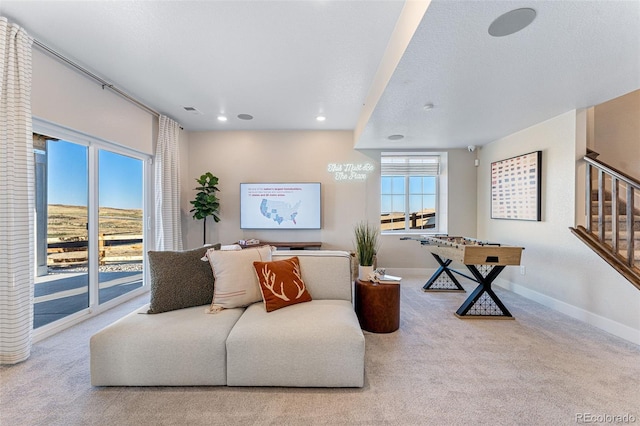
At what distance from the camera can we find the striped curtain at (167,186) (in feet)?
13.3

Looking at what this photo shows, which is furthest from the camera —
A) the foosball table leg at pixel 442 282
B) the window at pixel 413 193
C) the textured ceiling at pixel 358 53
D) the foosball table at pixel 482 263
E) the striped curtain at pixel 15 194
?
the window at pixel 413 193

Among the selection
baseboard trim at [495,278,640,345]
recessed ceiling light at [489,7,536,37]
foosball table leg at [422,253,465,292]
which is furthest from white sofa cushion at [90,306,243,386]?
baseboard trim at [495,278,640,345]

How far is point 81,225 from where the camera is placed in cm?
301

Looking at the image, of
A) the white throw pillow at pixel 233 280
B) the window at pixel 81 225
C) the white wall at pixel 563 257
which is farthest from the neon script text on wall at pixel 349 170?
the window at pixel 81 225

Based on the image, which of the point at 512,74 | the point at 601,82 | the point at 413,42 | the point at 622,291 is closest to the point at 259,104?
the point at 413,42

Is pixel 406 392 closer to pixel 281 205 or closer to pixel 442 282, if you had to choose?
pixel 442 282

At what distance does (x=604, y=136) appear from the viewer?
11.7 feet

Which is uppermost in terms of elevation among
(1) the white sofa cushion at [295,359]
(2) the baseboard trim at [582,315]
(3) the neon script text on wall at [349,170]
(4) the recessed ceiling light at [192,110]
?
(4) the recessed ceiling light at [192,110]

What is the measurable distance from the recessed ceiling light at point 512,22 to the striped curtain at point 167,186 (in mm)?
4260

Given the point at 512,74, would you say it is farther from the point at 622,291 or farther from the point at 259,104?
the point at 259,104

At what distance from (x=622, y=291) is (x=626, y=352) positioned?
611 mm

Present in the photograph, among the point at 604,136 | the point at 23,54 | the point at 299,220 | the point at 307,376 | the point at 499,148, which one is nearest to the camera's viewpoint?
the point at 307,376

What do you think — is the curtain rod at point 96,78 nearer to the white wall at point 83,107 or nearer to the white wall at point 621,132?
the white wall at point 83,107

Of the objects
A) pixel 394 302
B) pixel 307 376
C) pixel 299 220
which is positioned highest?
pixel 299 220
